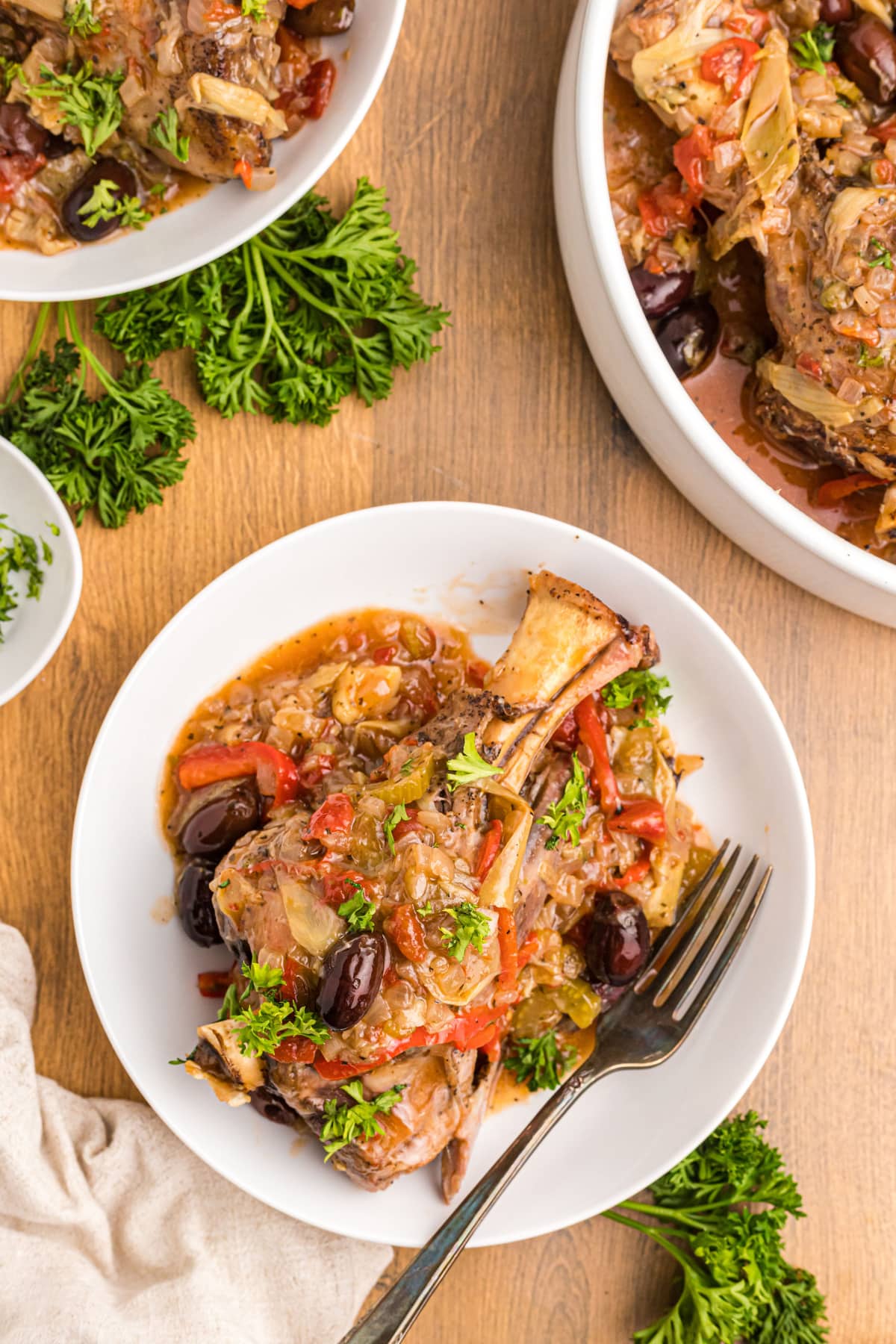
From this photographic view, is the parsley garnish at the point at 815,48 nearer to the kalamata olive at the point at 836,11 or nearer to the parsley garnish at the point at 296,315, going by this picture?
the kalamata olive at the point at 836,11

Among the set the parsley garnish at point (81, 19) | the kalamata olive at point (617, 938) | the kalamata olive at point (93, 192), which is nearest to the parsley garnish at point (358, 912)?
the kalamata olive at point (617, 938)

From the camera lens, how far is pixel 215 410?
3.25 meters

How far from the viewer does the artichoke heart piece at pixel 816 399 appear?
2.85 m

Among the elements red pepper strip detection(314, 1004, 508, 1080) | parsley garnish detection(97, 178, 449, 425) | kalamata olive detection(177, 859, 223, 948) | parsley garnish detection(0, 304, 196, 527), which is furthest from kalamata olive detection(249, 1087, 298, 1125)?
parsley garnish detection(97, 178, 449, 425)

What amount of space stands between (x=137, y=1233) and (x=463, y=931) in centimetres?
153

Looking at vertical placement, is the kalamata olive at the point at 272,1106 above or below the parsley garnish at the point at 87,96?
below

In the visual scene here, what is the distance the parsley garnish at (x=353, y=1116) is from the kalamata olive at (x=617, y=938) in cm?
67

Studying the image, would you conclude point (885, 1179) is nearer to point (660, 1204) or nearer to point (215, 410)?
point (660, 1204)

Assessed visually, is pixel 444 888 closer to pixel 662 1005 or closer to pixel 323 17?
pixel 662 1005

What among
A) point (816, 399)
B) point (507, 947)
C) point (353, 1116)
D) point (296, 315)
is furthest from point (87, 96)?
point (353, 1116)

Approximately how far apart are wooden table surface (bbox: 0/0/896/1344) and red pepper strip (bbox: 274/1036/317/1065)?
0.93 meters

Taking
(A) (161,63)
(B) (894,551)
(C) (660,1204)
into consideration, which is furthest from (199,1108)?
(A) (161,63)

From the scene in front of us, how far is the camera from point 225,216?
2.94m

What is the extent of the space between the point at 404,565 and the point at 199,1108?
1.62 metres
